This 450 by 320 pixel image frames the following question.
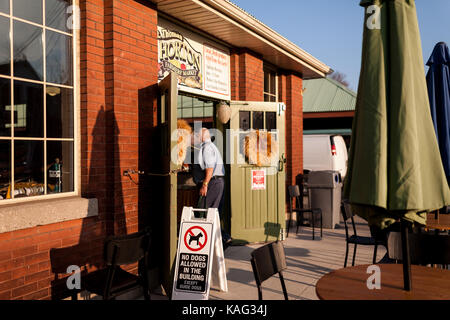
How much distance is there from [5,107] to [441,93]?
15.8ft

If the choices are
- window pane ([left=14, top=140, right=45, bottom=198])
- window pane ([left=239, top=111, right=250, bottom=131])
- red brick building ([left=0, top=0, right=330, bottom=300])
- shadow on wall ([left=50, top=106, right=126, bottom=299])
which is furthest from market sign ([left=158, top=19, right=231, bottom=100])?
window pane ([left=14, top=140, right=45, bottom=198])

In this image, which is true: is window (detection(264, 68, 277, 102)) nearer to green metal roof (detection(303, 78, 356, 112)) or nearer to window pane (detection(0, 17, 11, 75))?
window pane (detection(0, 17, 11, 75))

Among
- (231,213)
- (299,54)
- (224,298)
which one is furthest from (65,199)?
(299,54)

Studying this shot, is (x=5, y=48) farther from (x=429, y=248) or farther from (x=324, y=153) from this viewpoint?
(x=324, y=153)

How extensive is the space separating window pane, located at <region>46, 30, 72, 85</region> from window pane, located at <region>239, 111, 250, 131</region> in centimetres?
343

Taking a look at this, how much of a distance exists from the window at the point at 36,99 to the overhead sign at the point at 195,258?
1376mm

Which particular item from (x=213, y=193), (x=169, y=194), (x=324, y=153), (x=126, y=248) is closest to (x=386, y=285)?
(x=126, y=248)

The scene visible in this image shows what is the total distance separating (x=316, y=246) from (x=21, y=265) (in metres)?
4.97

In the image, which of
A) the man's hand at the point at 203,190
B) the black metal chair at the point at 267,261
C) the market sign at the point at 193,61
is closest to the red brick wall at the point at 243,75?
the market sign at the point at 193,61

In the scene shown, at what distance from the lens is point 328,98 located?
19.6 m

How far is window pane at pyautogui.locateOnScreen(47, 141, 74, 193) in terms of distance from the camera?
4.10m

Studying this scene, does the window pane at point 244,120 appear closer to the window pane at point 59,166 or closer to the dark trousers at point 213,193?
the dark trousers at point 213,193

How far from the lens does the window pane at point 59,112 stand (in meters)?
4.10

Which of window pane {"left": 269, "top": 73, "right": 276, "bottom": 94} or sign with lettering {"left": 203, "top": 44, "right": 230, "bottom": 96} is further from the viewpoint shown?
window pane {"left": 269, "top": 73, "right": 276, "bottom": 94}
